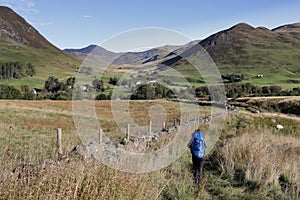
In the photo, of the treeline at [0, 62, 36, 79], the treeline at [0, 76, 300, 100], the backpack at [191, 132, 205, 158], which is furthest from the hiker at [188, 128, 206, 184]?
the treeline at [0, 62, 36, 79]

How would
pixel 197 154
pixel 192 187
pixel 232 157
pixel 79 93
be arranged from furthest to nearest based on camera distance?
1. pixel 79 93
2. pixel 232 157
3. pixel 197 154
4. pixel 192 187

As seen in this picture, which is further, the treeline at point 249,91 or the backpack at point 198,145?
the treeline at point 249,91

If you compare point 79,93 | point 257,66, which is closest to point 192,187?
point 79,93

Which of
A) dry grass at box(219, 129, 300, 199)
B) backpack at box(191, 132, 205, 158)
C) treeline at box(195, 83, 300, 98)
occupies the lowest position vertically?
dry grass at box(219, 129, 300, 199)

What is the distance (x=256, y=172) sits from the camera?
25.0ft

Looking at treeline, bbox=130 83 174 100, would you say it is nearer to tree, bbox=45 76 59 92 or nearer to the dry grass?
tree, bbox=45 76 59 92

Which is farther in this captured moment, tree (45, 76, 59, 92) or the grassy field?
tree (45, 76, 59, 92)

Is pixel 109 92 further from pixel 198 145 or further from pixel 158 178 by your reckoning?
pixel 158 178

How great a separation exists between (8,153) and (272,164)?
21.7 feet

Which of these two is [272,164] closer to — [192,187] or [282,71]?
[192,187]

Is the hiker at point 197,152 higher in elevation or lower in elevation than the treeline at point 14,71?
lower


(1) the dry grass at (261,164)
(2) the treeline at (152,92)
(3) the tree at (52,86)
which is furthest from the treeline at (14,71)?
(1) the dry grass at (261,164)

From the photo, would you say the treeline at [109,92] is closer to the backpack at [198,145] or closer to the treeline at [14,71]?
the treeline at [14,71]

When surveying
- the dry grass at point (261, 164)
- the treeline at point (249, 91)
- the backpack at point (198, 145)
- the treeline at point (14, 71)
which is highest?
the treeline at point (14, 71)
